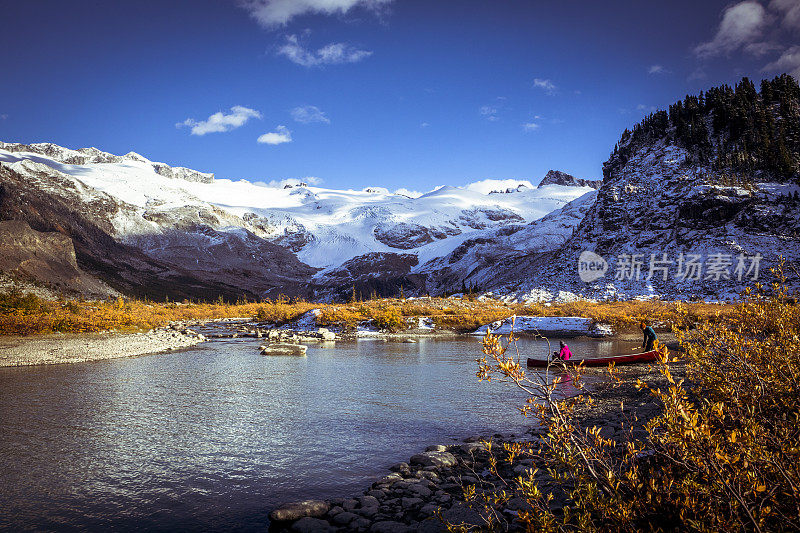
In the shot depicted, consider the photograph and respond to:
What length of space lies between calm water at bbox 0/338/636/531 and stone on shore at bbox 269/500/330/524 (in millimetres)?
519

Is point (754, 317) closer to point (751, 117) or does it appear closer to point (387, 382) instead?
point (387, 382)

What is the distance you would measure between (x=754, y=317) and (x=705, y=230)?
75.8m

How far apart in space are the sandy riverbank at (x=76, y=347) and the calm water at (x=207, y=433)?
2540mm

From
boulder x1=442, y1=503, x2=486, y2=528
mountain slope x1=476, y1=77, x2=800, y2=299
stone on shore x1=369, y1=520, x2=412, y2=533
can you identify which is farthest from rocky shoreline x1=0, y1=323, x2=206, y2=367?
mountain slope x1=476, y1=77, x2=800, y2=299

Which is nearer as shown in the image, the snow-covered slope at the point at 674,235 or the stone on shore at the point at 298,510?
the stone on shore at the point at 298,510

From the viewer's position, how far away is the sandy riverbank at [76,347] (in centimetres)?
2547

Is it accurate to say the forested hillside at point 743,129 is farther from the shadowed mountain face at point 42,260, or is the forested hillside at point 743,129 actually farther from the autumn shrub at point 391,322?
the shadowed mountain face at point 42,260

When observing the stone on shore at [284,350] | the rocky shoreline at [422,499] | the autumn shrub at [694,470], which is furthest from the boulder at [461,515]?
the stone on shore at [284,350]

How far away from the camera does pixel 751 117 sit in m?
80.4

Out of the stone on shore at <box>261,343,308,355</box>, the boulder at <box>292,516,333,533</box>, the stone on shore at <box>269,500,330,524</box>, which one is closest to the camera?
the boulder at <box>292,516,333,533</box>

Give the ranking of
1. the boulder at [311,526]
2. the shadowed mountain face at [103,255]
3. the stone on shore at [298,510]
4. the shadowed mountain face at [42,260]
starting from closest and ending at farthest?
1. the boulder at [311,526]
2. the stone on shore at [298,510]
3. the shadowed mountain face at [42,260]
4. the shadowed mountain face at [103,255]

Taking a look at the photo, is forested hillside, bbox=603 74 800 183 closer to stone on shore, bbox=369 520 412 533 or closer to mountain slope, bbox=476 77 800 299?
mountain slope, bbox=476 77 800 299

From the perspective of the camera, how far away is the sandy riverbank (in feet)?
83.6

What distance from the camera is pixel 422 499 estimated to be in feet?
27.8
